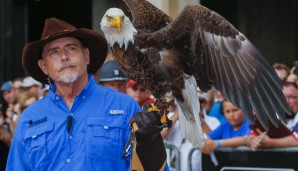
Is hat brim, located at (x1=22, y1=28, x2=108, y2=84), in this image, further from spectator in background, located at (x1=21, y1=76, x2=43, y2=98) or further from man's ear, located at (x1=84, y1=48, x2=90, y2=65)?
spectator in background, located at (x1=21, y1=76, x2=43, y2=98)

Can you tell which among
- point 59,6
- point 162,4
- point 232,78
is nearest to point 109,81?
point 162,4

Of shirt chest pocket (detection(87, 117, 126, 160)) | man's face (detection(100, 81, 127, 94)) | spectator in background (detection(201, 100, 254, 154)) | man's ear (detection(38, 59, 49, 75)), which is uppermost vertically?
man's ear (detection(38, 59, 49, 75))

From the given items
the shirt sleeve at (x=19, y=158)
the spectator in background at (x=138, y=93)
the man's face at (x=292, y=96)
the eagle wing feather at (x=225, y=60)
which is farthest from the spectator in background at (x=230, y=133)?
the shirt sleeve at (x=19, y=158)

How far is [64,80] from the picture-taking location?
4.96 metres

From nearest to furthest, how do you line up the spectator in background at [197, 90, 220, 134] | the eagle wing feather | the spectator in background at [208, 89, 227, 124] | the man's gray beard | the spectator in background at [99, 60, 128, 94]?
the man's gray beard
the eagle wing feather
the spectator in background at [99, 60, 128, 94]
the spectator in background at [197, 90, 220, 134]
the spectator in background at [208, 89, 227, 124]

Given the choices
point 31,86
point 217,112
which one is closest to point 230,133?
point 217,112

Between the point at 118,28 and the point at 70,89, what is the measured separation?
984mm

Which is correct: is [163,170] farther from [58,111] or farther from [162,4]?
[162,4]

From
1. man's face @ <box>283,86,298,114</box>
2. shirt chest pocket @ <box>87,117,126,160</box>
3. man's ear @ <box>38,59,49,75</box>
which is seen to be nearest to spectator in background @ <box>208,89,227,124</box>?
man's face @ <box>283,86,298,114</box>

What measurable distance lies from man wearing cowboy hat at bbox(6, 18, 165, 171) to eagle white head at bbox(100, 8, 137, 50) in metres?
0.67

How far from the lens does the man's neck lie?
16.6 ft

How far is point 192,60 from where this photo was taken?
18.7 ft

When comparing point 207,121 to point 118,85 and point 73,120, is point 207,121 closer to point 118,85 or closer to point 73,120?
point 118,85

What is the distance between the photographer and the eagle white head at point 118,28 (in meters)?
5.92
